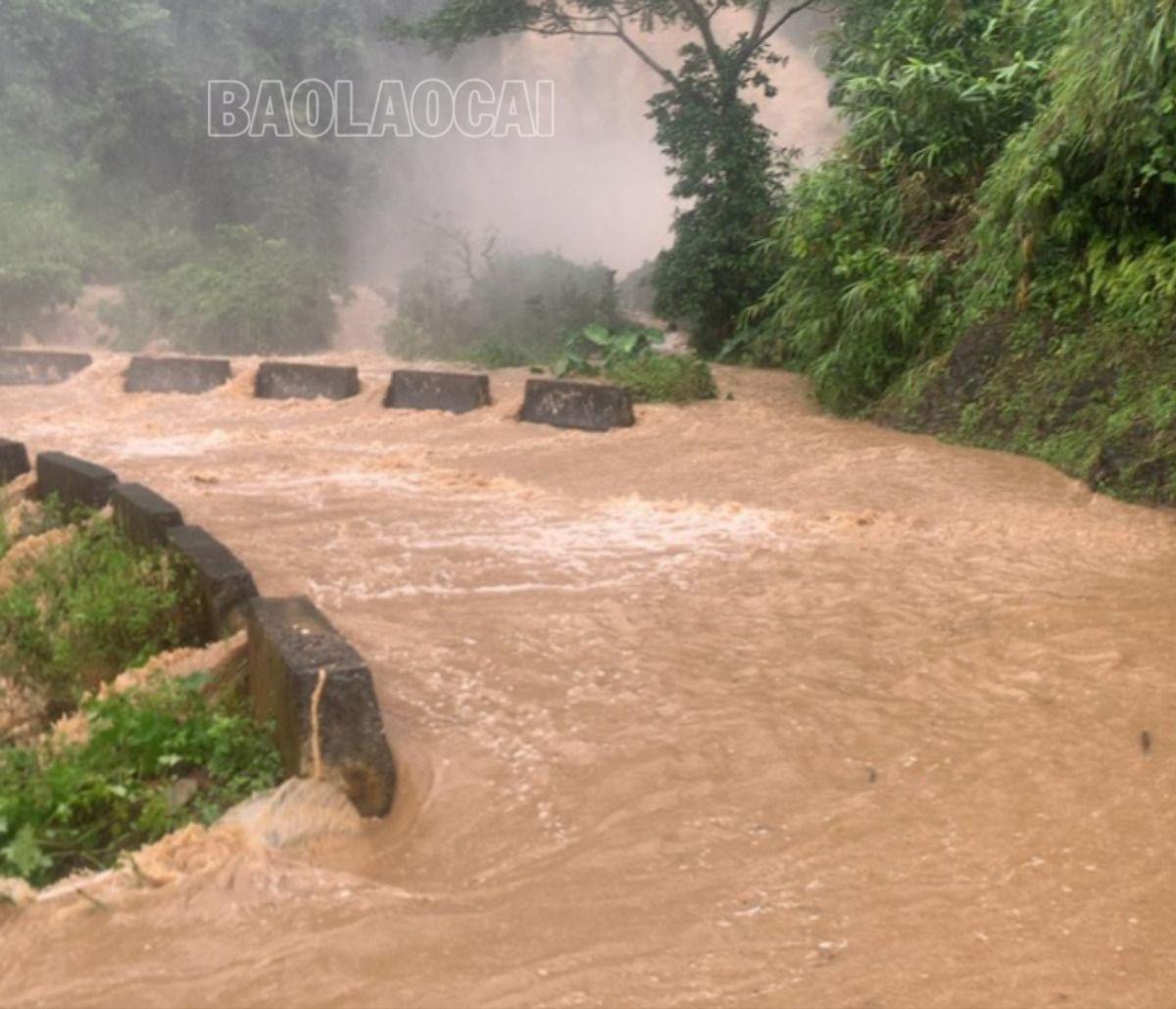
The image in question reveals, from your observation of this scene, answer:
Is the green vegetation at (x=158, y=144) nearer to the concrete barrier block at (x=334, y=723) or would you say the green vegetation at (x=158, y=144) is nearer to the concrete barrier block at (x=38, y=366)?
the concrete barrier block at (x=38, y=366)

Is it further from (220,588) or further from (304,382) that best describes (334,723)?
(304,382)

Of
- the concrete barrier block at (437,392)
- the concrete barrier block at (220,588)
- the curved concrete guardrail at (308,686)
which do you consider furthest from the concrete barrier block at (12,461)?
the concrete barrier block at (437,392)

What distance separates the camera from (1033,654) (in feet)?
17.6

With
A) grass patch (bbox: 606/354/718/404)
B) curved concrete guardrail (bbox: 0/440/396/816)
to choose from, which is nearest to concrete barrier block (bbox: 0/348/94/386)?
grass patch (bbox: 606/354/718/404)

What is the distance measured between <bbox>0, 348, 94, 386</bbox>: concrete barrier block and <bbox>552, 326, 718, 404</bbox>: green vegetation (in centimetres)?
590

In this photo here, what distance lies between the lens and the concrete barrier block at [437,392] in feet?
45.2

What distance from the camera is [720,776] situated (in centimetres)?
438

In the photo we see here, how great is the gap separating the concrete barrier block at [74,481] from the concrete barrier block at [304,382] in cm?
567

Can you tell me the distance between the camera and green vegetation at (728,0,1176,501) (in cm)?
868

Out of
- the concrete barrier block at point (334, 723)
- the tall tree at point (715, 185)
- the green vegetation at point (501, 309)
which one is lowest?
the concrete barrier block at point (334, 723)

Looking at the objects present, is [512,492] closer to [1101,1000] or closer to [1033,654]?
[1033,654]

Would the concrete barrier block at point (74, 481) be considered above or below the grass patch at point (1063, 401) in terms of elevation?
below

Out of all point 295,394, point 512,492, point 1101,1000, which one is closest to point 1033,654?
point 1101,1000

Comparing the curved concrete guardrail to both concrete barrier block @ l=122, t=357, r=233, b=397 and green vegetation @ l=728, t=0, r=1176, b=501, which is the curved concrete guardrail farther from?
concrete barrier block @ l=122, t=357, r=233, b=397
